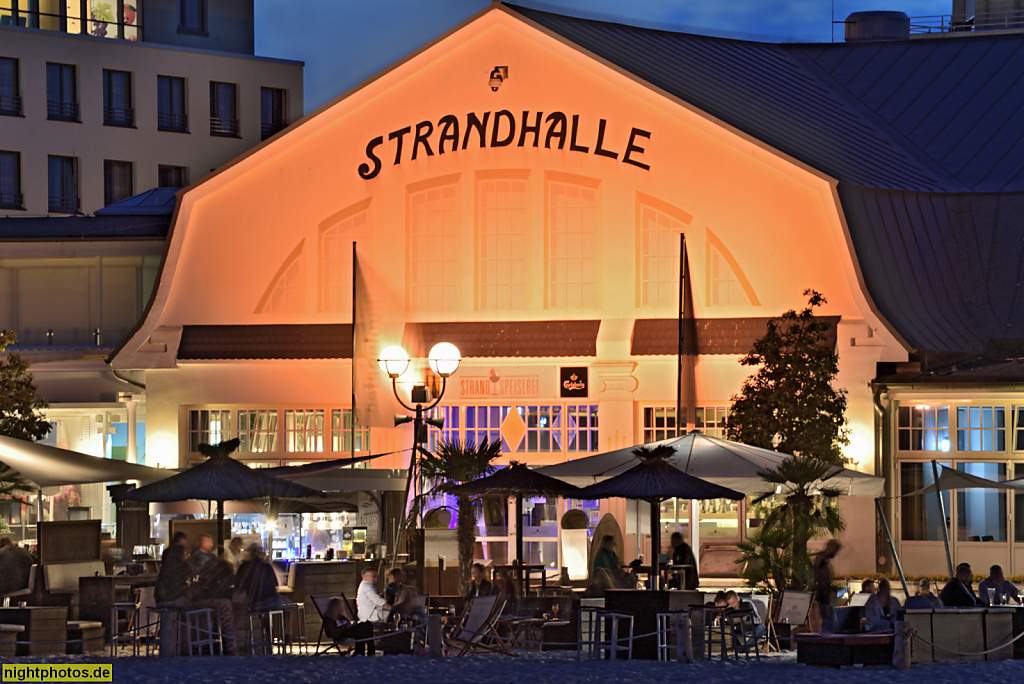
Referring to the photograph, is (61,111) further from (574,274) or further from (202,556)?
(202,556)

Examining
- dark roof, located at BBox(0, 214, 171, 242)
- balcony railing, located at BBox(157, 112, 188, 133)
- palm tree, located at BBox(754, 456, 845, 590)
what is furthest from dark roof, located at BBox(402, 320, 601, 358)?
balcony railing, located at BBox(157, 112, 188, 133)

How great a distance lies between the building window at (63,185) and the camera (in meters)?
54.8

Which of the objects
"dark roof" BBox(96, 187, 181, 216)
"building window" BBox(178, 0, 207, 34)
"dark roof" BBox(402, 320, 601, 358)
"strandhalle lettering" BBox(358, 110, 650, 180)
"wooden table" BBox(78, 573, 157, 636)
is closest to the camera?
"wooden table" BBox(78, 573, 157, 636)

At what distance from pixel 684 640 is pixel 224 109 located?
43.9 metres

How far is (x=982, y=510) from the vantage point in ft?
86.8

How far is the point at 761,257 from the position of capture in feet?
89.0

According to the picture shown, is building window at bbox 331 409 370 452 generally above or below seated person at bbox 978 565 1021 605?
above

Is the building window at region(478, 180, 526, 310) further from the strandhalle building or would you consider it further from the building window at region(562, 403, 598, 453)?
the building window at region(562, 403, 598, 453)

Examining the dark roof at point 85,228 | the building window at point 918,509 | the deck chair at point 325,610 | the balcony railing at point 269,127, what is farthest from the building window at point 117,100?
the deck chair at point 325,610

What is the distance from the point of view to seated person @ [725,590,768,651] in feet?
61.0

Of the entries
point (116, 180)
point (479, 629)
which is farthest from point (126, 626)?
point (116, 180)

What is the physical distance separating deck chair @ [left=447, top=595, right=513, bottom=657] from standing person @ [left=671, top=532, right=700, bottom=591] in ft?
12.7

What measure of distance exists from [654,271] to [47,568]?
1141cm

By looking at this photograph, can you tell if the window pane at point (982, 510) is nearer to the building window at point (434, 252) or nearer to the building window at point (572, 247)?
the building window at point (572, 247)
